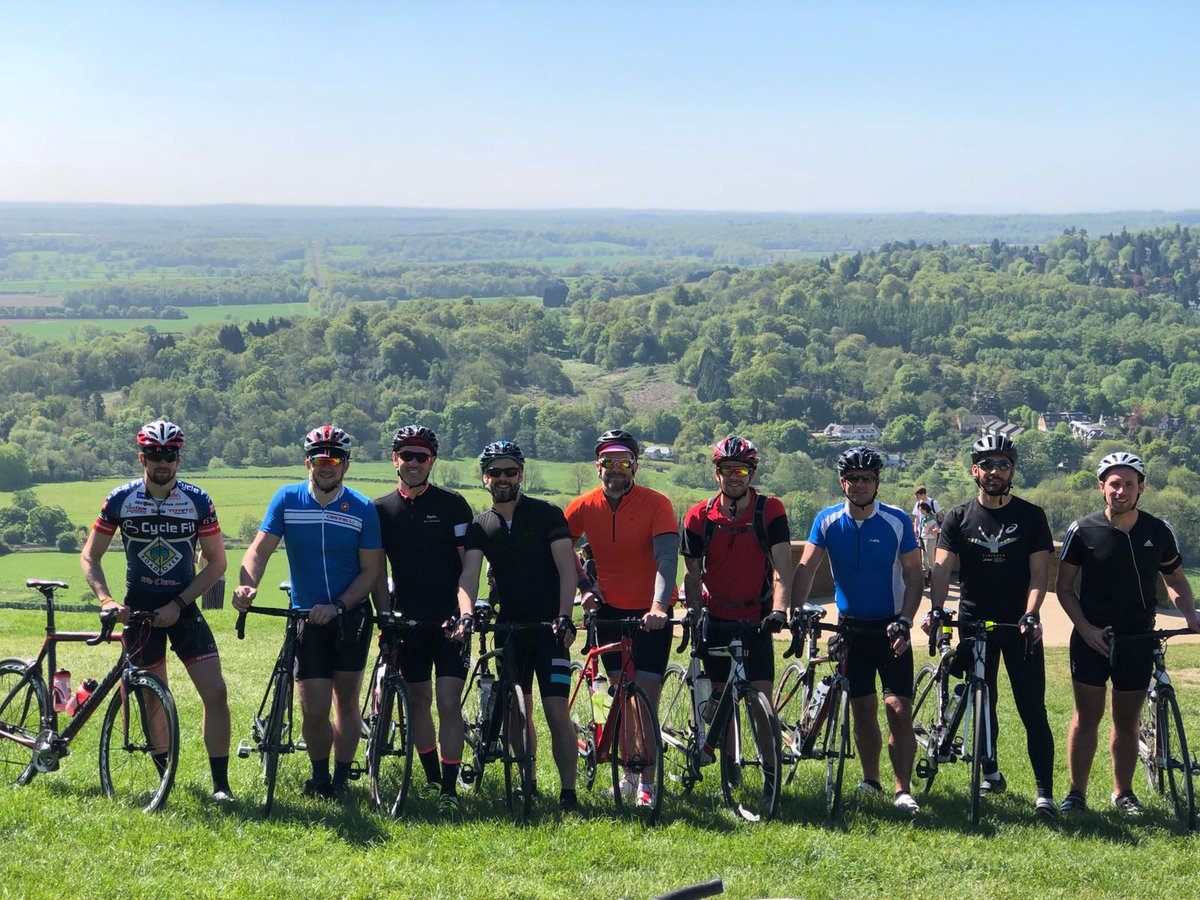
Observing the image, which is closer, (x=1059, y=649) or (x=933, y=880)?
(x=933, y=880)

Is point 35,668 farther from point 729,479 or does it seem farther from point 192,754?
point 729,479

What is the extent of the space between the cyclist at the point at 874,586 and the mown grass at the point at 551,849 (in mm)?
524

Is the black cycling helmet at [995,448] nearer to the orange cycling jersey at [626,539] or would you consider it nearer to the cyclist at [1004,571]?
the cyclist at [1004,571]

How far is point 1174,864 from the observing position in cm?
712

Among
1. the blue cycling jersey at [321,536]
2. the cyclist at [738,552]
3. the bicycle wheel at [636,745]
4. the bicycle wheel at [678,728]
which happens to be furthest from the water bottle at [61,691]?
the cyclist at [738,552]

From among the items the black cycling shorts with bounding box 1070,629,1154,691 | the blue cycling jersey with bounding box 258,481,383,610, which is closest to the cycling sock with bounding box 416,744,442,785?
the blue cycling jersey with bounding box 258,481,383,610

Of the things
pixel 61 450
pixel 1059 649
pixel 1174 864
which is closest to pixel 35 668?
pixel 1174 864

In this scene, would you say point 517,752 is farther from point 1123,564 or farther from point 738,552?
point 1123,564

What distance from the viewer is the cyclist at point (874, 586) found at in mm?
8141

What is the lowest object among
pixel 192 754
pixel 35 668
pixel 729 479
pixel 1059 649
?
pixel 1059 649

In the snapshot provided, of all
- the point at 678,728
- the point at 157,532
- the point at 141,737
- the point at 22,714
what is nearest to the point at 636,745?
the point at 678,728

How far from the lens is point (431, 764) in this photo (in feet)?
26.9

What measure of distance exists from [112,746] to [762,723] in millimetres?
3804

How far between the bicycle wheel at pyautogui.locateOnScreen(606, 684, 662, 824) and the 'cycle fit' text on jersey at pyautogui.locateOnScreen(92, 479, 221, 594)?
259 cm
